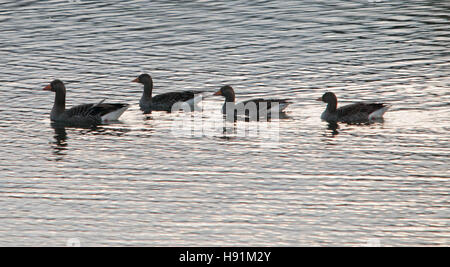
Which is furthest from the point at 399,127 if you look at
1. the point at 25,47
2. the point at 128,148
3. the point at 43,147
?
the point at 25,47

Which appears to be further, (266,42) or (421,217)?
(266,42)

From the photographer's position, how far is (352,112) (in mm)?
25984

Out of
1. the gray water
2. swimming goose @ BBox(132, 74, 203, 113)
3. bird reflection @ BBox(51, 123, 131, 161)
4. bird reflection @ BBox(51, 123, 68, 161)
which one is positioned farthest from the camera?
swimming goose @ BBox(132, 74, 203, 113)

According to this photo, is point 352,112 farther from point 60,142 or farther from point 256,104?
point 60,142

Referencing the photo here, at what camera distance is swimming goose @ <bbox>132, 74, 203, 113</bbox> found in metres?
27.9

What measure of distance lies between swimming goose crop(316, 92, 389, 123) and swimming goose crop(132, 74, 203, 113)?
4204 mm

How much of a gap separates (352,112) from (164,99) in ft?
19.7

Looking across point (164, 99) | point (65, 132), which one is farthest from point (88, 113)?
point (164, 99)

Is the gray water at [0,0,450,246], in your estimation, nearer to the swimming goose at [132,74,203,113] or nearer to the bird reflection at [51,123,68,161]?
the bird reflection at [51,123,68,161]

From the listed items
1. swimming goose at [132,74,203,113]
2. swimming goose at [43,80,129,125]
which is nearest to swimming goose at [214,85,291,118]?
swimming goose at [132,74,203,113]

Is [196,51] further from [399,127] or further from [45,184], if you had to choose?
[45,184]

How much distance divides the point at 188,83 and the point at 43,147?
26.8 ft

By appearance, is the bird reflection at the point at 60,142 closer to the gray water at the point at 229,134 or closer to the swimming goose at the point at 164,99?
the gray water at the point at 229,134

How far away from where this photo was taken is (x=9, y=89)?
30.0 meters
